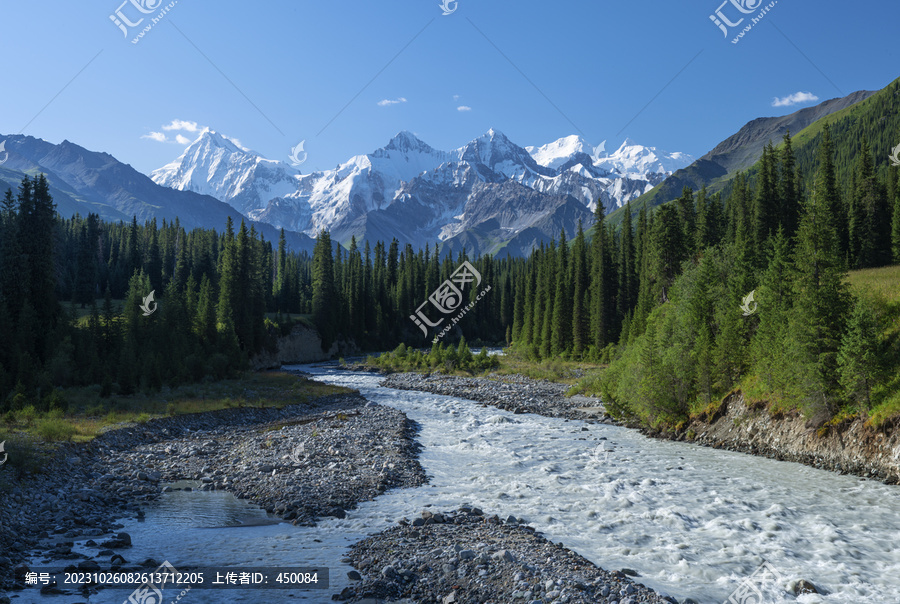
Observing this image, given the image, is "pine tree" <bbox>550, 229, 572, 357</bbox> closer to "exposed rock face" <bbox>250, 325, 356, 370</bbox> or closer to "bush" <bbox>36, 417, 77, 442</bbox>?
"exposed rock face" <bbox>250, 325, 356, 370</bbox>

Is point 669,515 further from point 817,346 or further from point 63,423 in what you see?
point 63,423

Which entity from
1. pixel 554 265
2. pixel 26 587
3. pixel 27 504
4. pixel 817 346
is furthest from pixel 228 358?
pixel 554 265

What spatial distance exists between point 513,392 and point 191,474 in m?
30.0

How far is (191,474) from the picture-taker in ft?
65.5

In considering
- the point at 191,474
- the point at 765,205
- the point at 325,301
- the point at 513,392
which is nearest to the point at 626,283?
the point at 765,205

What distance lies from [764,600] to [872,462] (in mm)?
13456

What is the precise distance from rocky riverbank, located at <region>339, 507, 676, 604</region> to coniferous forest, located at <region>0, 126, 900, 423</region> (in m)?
16.7

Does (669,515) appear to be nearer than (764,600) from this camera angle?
No

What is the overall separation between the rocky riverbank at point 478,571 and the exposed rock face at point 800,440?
14.6 metres

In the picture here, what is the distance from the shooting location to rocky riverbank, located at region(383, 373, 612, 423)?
36709 mm

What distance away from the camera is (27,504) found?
14.7 metres

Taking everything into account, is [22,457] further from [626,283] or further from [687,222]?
[626,283]

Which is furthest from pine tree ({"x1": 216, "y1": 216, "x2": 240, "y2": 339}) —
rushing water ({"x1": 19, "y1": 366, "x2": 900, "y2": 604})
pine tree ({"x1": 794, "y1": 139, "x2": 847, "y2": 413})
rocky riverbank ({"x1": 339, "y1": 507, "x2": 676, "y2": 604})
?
pine tree ({"x1": 794, "y1": 139, "x2": 847, "y2": 413})

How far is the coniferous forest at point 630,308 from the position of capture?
2336cm
